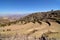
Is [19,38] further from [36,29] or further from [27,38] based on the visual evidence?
[36,29]

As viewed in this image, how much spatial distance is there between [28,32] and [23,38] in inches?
62.0

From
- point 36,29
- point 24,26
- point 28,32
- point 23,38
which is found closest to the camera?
point 23,38

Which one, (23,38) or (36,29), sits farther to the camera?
(36,29)

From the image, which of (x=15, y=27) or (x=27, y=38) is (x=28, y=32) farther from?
(x=15, y=27)

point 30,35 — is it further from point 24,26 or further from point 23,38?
point 24,26

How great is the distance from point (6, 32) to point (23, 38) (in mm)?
3038

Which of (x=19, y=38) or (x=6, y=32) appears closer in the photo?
(x=19, y=38)

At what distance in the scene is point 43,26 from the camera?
21766 millimetres

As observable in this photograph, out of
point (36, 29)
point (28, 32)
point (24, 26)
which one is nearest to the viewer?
point (28, 32)

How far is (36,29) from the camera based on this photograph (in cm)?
2011

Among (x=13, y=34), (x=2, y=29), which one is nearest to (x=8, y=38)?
(x=13, y=34)

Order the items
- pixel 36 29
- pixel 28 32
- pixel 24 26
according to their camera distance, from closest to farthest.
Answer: pixel 28 32 < pixel 36 29 < pixel 24 26

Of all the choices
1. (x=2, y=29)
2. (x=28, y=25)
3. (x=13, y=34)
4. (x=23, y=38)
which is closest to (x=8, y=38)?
(x=13, y=34)

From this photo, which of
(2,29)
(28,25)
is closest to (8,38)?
(2,29)
